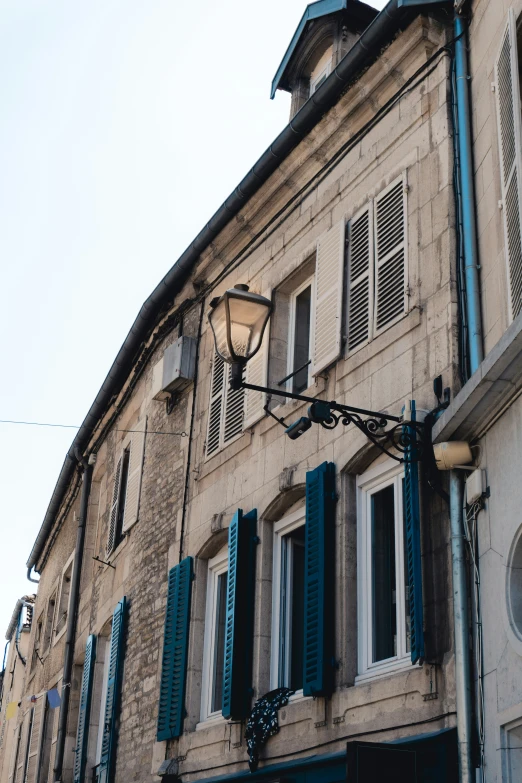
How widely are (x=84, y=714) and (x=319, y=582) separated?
21.8 feet

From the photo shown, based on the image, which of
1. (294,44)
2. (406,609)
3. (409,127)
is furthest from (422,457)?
(294,44)

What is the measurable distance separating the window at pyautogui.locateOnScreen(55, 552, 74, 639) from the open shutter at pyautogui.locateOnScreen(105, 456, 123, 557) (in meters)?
2.96

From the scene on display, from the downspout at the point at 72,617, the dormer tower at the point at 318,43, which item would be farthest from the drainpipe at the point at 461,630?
the downspout at the point at 72,617

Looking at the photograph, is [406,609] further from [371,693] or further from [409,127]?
[409,127]

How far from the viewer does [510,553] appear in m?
6.12

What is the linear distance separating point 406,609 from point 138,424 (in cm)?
721

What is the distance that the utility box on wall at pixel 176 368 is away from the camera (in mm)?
11969

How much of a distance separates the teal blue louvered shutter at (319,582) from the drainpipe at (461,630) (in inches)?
55.4

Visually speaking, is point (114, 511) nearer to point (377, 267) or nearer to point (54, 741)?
point (54, 741)

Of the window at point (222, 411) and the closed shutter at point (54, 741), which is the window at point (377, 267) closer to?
the window at point (222, 411)

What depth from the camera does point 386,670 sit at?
23.7ft

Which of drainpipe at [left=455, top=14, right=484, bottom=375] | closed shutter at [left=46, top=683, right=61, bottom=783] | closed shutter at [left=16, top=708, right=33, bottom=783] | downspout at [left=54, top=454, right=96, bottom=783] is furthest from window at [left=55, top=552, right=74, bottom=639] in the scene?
drainpipe at [left=455, top=14, right=484, bottom=375]

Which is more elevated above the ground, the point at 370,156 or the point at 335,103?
the point at 335,103

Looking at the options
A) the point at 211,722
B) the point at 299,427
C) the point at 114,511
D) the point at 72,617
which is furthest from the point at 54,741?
the point at 299,427
